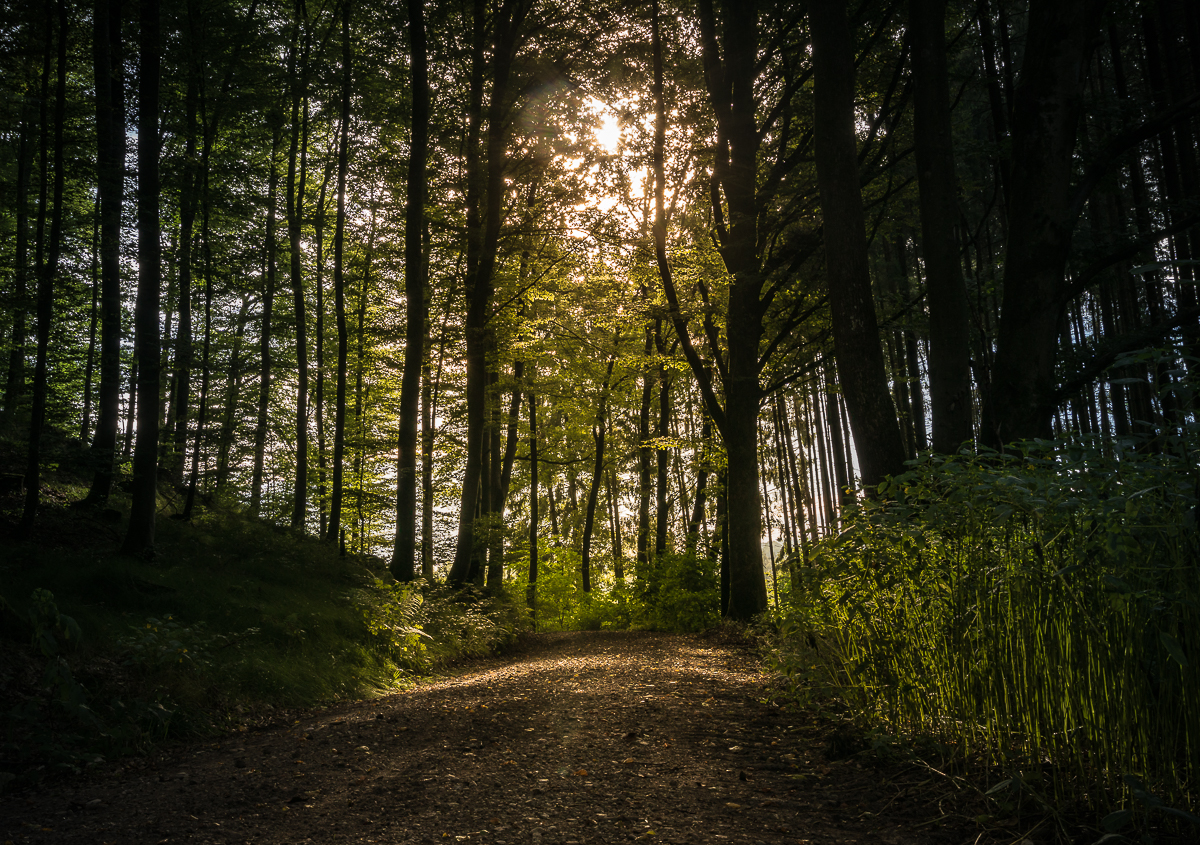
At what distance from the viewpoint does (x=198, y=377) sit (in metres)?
12.8

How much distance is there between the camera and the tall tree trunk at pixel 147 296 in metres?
6.98

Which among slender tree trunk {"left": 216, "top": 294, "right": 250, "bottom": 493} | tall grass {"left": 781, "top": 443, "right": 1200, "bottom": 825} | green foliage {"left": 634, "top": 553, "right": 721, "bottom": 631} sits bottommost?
green foliage {"left": 634, "top": 553, "right": 721, "bottom": 631}

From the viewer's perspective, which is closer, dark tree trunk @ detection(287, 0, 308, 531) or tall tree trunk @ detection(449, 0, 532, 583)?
tall tree trunk @ detection(449, 0, 532, 583)

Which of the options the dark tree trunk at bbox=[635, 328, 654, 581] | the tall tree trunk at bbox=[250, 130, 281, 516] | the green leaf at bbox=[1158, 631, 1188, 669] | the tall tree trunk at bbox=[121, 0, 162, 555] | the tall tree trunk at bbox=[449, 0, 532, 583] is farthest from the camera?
the dark tree trunk at bbox=[635, 328, 654, 581]

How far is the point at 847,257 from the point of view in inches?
226

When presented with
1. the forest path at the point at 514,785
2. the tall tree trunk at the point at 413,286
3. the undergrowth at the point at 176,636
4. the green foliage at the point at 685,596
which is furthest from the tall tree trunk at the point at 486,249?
the forest path at the point at 514,785

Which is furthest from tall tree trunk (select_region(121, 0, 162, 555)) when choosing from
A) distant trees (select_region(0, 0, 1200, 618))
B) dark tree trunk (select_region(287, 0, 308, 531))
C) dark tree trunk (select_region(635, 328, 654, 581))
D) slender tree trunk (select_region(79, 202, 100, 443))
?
dark tree trunk (select_region(635, 328, 654, 581))

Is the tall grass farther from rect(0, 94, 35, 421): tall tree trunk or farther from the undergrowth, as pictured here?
rect(0, 94, 35, 421): tall tree trunk

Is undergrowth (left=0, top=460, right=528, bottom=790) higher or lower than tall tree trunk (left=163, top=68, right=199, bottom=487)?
lower

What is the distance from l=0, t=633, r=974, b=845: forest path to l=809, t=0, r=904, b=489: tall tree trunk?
7.78ft

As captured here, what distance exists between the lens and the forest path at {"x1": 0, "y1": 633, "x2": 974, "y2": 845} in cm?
261

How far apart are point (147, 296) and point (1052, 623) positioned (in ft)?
29.2

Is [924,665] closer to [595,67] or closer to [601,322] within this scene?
[601,322]

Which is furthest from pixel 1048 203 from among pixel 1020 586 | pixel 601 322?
pixel 601 322
